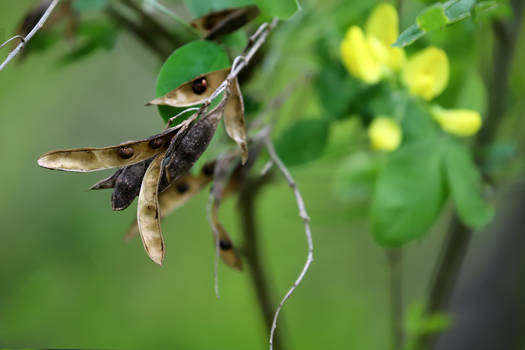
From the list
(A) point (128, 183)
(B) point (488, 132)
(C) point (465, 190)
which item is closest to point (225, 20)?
(A) point (128, 183)

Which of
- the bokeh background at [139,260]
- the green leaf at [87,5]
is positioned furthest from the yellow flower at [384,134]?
the bokeh background at [139,260]

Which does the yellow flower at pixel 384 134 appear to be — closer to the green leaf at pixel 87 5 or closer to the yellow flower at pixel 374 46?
the yellow flower at pixel 374 46

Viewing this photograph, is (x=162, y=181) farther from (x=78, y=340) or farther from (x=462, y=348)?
(x=462, y=348)

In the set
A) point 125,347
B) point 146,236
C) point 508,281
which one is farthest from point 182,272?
point 146,236

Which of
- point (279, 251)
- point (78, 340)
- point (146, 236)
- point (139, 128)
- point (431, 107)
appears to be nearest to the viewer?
point (146, 236)

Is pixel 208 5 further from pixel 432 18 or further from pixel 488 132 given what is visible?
pixel 488 132

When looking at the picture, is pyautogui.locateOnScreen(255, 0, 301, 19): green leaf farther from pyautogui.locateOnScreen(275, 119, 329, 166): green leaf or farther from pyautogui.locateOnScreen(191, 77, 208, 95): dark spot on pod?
pyautogui.locateOnScreen(275, 119, 329, 166): green leaf
